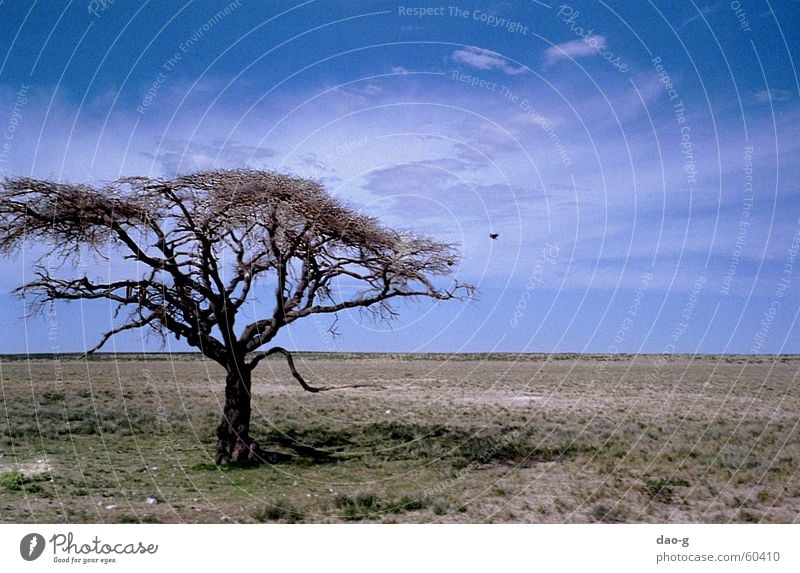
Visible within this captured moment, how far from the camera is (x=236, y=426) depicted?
15266 mm

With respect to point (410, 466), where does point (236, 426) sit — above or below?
above

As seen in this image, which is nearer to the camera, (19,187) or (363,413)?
(19,187)

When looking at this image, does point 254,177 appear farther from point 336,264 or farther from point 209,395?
point 209,395

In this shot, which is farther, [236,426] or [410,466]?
[410,466]

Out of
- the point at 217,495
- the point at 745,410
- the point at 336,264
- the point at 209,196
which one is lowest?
the point at 745,410

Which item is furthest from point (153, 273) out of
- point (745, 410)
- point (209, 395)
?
point (745, 410)

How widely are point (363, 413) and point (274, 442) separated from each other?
8087 millimetres

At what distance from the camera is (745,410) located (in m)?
27.4

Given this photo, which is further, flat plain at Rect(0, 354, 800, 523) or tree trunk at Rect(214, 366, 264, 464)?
tree trunk at Rect(214, 366, 264, 464)

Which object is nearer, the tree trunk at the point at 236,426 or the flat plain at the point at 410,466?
the flat plain at the point at 410,466

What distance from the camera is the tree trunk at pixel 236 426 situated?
1515cm

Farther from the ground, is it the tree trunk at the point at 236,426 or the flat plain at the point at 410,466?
the tree trunk at the point at 236,426

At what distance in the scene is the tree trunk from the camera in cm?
1515

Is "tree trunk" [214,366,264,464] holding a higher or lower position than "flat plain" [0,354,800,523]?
higher
